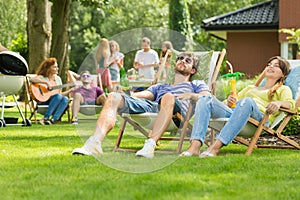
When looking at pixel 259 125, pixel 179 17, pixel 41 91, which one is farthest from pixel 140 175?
pixel 179 17

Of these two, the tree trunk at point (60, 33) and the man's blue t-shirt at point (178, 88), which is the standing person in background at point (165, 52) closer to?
the man's blue t-shirt at point (178, 88)

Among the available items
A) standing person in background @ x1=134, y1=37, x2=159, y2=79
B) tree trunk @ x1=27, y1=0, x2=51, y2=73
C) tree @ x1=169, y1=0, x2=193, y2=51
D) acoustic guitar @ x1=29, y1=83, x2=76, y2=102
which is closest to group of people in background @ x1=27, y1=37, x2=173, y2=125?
standing person in background @ x1=134, y1=37, x2=159, y2=79

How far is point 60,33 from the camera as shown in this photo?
16.0 meters

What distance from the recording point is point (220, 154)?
6.14 meters

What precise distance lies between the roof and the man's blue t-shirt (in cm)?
1505

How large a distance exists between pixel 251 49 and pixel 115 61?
1682 cm

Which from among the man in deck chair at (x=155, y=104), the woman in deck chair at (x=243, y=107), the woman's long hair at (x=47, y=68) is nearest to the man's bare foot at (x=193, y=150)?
the woman in deck chair at (x=243, y=107)

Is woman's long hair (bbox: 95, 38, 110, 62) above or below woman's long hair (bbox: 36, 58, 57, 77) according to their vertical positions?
above

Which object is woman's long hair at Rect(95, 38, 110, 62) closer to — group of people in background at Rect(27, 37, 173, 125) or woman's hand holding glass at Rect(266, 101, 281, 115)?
group of people in background at Rect(27, 37, 173, 125)

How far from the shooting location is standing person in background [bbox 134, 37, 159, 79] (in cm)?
496

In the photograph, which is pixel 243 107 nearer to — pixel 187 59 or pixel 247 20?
pixel 187 59

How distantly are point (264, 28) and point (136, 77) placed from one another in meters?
15.9

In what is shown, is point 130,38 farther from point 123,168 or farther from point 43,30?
point 43,30

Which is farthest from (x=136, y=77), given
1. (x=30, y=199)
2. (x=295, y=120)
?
(x=295, y=120)
